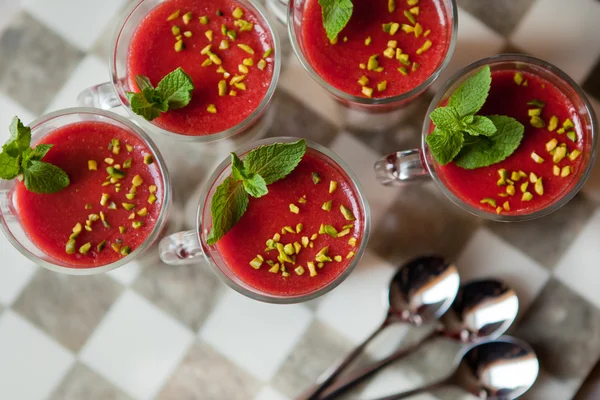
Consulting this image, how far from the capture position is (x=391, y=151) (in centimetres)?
200

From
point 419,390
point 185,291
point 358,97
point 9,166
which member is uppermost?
point 358,97

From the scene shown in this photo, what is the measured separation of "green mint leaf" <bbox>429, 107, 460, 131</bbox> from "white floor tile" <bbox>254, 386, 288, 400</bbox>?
99 centimetres

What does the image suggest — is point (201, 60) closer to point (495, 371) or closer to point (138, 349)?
point (138, 349)

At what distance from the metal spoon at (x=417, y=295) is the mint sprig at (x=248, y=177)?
1.81 feet

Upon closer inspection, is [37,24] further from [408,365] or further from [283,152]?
[408,365]

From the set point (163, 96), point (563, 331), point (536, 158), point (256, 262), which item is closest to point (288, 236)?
point (256, 262)

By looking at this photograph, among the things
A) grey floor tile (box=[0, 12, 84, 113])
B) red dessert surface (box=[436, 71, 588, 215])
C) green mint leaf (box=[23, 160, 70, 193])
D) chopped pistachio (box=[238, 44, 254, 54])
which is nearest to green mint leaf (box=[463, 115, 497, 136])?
red dessert surface (box=[436, 71, 588, 215])

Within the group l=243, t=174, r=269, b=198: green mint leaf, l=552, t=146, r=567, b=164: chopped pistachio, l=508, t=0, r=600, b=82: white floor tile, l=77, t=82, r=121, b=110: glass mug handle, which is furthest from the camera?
l=508, t=0, r=600, b=82: white floor tile

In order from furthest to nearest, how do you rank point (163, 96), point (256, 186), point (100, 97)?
point (100, 97) → point (163, 96) → point (256, 186)

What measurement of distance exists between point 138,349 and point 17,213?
571mm

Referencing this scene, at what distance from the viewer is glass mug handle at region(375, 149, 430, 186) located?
182 centimetres

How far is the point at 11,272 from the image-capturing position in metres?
1.99

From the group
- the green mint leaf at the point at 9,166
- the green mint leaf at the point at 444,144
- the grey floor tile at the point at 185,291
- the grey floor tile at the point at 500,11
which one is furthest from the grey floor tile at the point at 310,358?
the grey floor tile at the point at 500,11

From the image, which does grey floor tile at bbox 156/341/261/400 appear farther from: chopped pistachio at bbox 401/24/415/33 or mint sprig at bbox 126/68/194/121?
chopped pistachio at bbox 401/24/415/33
